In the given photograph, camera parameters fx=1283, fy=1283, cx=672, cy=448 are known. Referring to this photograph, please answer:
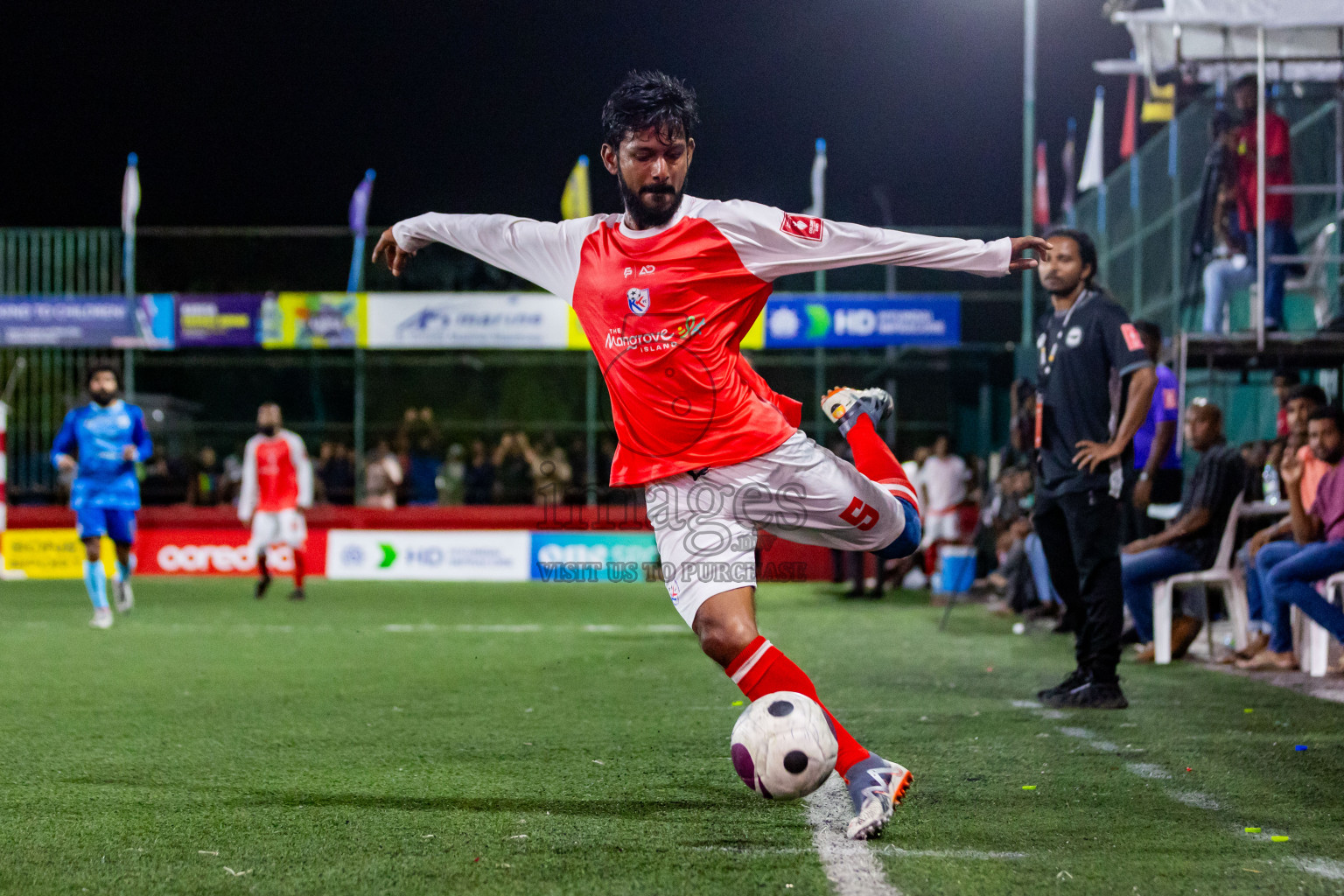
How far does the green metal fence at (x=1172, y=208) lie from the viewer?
471 inches

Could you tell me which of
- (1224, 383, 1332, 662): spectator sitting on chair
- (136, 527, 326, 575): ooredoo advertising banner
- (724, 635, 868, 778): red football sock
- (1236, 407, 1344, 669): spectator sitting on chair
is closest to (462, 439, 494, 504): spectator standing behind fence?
(136, 527, 326, 575): ooredoo advertising banner

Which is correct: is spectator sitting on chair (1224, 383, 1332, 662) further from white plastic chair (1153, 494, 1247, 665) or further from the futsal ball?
the futsal ball

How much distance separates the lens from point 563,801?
4.05 metres

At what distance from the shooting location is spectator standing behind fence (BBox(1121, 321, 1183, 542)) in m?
7.15

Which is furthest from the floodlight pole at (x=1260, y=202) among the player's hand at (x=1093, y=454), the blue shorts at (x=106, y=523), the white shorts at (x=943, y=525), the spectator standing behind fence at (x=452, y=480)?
A: the spectator standing behind fence at (x=452, y=480)

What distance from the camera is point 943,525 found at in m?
16.2

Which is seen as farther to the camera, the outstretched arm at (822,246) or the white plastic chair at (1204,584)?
the white plastic chair at (1204,584)

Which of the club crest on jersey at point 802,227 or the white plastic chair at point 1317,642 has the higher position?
the club crest on jersey at point 802,227

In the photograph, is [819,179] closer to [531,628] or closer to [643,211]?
[531,628]

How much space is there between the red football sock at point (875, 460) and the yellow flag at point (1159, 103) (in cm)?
785

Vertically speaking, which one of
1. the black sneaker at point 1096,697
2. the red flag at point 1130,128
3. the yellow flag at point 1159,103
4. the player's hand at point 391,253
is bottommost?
the black sneaker at point 1096,697

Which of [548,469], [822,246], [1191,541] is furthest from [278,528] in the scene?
[822,246]

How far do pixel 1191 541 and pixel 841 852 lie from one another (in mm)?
5464

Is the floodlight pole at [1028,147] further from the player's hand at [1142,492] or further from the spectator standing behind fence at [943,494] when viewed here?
the player's hand at [1142,492]
